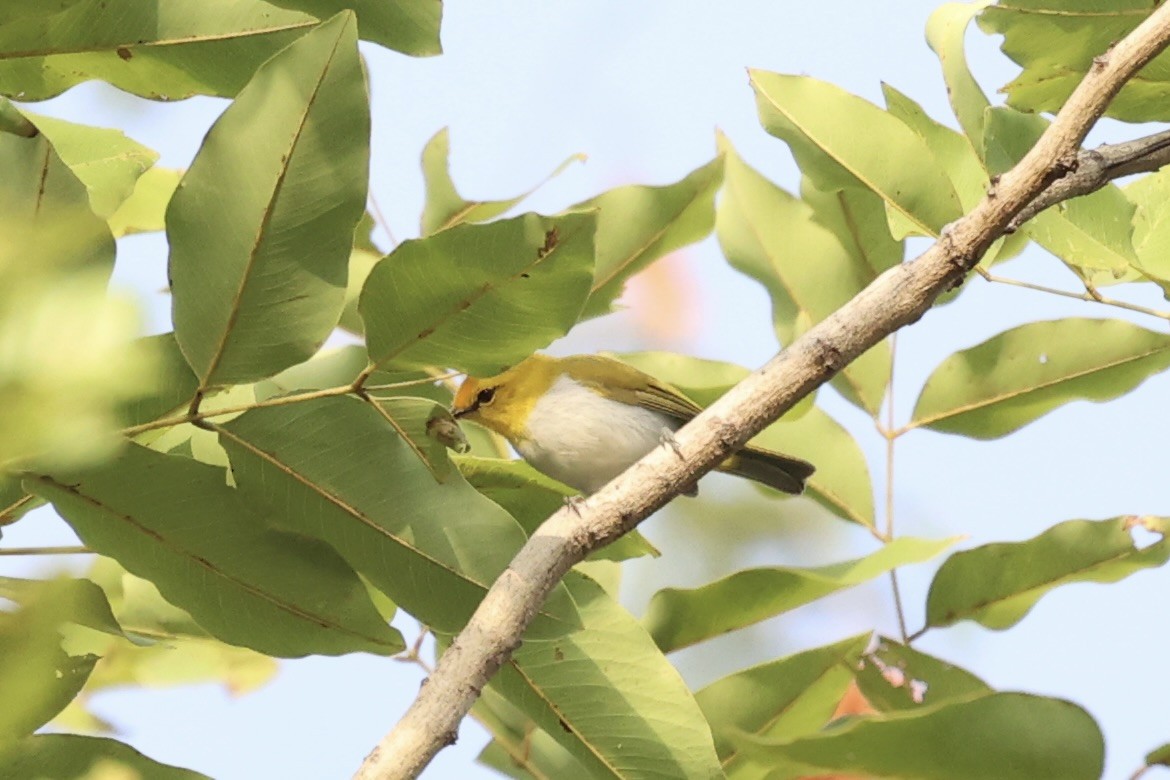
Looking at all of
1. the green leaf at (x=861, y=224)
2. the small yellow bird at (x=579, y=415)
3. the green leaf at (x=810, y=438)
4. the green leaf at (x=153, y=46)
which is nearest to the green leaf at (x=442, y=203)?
the green leaf at (x=810, y=438)

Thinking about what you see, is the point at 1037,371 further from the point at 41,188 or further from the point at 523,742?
the point at 41,188

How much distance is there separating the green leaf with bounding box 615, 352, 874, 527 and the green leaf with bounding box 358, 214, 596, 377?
39 cm

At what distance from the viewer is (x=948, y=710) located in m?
0.62

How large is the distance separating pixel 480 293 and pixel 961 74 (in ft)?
1.87

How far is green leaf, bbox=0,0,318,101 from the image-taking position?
899 millimetres


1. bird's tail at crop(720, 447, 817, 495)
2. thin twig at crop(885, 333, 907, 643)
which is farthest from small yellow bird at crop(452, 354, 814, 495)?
thin twig at crop(885, 333, 907, 643)

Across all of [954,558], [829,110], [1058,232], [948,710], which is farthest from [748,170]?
[948,710]

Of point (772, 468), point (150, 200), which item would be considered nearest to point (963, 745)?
point (150, 200)

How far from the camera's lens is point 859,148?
1195 millimetres

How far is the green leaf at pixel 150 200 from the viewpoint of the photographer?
1.34m

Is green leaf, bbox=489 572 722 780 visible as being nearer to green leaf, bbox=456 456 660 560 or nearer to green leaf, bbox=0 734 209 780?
green leaf, bbox=456 456 660 560

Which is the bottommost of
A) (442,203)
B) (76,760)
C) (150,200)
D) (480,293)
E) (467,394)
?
(76,760)

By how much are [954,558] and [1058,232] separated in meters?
0.33

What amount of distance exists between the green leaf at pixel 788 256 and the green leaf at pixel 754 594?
35 centimetres
